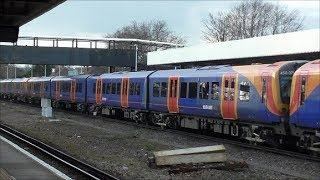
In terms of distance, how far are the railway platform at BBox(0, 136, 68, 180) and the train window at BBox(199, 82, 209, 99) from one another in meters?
7.67

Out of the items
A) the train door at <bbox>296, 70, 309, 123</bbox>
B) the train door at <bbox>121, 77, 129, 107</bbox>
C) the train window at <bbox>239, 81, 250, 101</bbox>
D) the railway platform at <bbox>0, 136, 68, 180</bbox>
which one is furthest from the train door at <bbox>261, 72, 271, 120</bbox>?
the train door at <bbox>121, 77, 129, 107</bbox>

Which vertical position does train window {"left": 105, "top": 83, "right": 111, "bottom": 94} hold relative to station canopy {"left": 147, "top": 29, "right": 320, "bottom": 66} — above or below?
below

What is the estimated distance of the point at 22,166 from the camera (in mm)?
13781

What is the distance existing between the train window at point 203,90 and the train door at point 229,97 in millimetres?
1225

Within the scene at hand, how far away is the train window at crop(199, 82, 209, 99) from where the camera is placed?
838 inches

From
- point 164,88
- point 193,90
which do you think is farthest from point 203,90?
point 164,88

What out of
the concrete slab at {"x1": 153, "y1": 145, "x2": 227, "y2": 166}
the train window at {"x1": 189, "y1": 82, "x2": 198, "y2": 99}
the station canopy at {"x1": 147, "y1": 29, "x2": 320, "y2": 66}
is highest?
the station canopy at {"x1": 147, "y1": 29, "x2": 320, "y2": 66}

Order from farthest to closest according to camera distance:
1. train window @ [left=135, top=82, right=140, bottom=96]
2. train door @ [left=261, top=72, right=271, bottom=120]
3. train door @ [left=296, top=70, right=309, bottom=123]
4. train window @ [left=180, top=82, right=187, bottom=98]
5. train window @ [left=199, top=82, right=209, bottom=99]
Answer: train window @ [left=135, top=82, right=140, bottom=96], train window @ [left=180, top=82, right=187, bottom=98], train window @ [left=199, top=82, right=209, bottom=99], train door @ [left=261, top=72, right=271, bottom=120], train door @ [left=296, top=70, right=309, bottom=123]

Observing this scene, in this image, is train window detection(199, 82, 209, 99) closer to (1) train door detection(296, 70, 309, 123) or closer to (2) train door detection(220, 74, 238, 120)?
(2) train door detection(220, 74, 238, 120)

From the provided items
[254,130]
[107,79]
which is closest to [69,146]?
[254,130]

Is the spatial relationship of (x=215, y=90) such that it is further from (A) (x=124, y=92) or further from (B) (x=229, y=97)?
(A) (x=124, y=92)

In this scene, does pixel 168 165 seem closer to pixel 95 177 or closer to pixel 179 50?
pixel 95 177

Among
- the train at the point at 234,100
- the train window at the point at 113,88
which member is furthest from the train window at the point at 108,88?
the train window at the point at 113,88

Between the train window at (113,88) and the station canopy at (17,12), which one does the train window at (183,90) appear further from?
the train window at (113,88)
